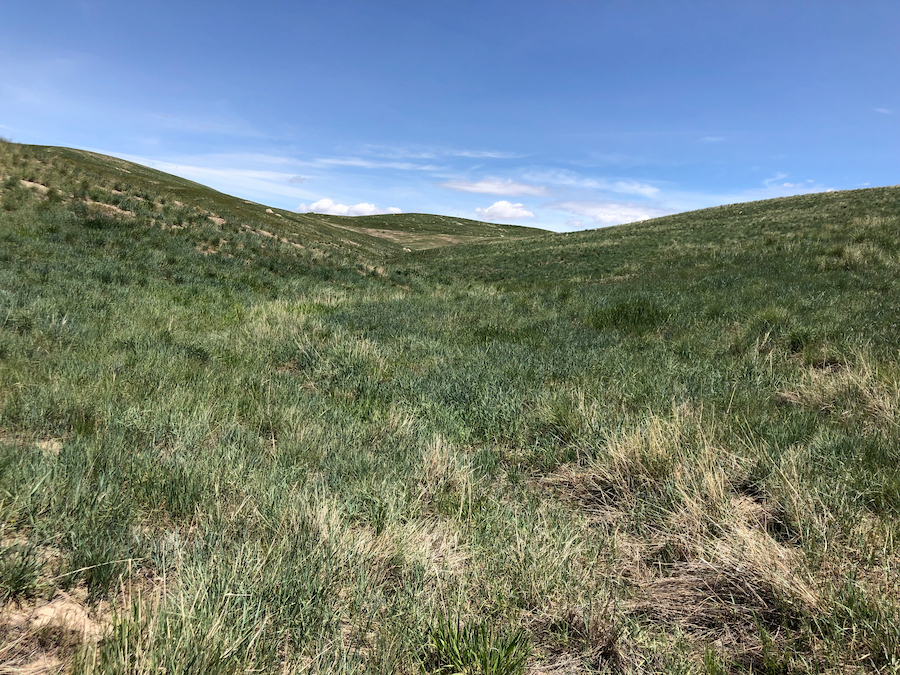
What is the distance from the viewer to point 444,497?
2.62 meters

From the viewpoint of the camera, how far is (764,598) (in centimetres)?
187

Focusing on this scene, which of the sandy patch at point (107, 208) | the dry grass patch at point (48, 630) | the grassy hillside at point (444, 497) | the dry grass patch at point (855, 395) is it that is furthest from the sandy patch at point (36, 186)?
the dry grass patch at point (855, 395)

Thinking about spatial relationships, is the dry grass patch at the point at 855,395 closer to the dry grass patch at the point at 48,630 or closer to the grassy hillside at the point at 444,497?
the grassy hillside at the point at 444,497

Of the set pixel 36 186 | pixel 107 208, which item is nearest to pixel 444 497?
pixel 107 208

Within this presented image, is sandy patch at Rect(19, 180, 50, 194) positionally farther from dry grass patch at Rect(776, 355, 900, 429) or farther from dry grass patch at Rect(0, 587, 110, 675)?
dry grass patch at Rect(776, 355, 900, 429)

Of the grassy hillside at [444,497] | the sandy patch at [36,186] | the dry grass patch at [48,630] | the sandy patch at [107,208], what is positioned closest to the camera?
the dry grass patch at [48,630]

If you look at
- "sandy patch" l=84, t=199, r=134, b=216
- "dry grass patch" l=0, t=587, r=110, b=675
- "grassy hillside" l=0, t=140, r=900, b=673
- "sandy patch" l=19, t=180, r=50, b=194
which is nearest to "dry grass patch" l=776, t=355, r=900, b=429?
"grassy hillside" l=0, t=140, r=900, b=673

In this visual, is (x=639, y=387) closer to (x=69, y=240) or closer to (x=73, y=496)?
(x=73, y=496)

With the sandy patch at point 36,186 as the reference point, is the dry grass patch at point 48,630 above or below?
below

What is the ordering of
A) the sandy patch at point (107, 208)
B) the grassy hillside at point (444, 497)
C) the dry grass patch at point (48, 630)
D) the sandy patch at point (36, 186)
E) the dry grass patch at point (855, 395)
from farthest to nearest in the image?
the sandy patch at point (107, 208) → the sandy patch at point (36, 186) → the dry grass patch at point (855, 395) → the grassy hillside at point (444, 497) → the dry grass patch at point (48, 630)

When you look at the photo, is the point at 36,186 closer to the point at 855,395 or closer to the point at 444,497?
the point at 444,497

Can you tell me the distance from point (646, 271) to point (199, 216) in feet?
61.2

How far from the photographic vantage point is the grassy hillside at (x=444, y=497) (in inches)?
62.9

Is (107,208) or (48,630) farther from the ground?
(107,208)
